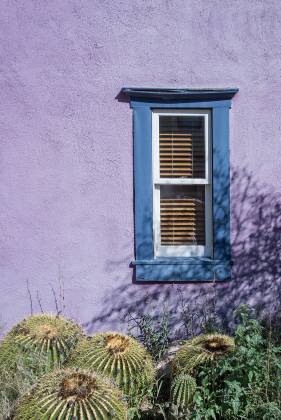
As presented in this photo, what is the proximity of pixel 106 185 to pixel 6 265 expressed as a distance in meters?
1.53

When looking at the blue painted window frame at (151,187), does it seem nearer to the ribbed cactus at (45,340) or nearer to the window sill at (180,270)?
the window sill at (180,270)

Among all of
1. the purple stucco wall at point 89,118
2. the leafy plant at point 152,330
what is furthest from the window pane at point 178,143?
the leafy plant at point 152,330

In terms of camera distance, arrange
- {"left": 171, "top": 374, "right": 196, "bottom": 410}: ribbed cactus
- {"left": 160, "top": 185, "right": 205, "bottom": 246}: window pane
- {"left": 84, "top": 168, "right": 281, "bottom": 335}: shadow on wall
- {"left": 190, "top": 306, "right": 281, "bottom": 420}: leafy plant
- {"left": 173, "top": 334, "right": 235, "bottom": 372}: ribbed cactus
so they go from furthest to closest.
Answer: {"left": 160, "top": 185, "right": 205, "bottom": 246}: window pane → {"left": 84, "top": 168, "right": 281, "bottom": 335}: shadow on wall → {"left": 173, "top": 334, "right": 235, "bottom": 372}: ribbed cactus → {"left": 171, "top": 374, "right": 196, "bottom": 410}: ribbed cactus → {"left": 190, "top": 306, "right": 281, "bottom": 420}: leafy plant

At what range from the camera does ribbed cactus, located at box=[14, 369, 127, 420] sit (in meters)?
3.44

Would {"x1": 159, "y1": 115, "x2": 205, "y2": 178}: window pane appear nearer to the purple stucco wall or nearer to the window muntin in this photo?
the window muntin

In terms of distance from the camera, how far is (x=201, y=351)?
14.4 ft

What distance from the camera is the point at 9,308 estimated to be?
252 inches

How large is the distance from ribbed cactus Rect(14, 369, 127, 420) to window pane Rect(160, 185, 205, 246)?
3.03 meters

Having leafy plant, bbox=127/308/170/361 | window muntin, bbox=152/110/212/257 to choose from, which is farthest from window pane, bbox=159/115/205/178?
leafy plant, bbox=127/308/170/361

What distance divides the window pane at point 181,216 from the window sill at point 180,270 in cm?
33

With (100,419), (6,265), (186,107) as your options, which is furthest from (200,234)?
(100,419)

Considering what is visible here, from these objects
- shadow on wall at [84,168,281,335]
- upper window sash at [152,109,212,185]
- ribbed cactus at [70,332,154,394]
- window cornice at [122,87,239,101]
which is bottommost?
ribbed cactus at [70,332,154,394]

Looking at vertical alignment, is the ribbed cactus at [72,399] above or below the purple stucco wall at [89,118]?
below

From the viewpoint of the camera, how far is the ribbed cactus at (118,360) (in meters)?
4.19
